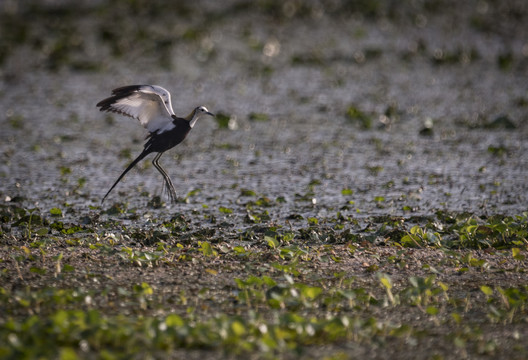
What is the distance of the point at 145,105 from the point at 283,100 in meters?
5.57

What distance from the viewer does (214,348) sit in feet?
13.9

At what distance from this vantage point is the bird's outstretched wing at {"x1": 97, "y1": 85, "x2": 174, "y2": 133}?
261 inches

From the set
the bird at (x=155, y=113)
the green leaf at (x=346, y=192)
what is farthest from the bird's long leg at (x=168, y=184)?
the green leaf at (x=346, y=192)

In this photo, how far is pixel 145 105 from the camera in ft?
22.9

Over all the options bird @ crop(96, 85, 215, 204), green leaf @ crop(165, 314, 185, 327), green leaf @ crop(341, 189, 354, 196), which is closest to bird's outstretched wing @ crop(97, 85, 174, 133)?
bird @ crop(96, 85, 215, 204)

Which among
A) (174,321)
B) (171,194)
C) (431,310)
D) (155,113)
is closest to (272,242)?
(431,310)

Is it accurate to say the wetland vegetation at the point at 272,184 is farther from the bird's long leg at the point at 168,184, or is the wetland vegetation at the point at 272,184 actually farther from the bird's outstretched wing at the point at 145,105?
the bird's outstretched wing at the point at 145,105

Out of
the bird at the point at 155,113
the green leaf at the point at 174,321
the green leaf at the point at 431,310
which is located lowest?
the green leaf at the point at 431,310

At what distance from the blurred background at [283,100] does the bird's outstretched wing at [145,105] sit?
858 millimetres

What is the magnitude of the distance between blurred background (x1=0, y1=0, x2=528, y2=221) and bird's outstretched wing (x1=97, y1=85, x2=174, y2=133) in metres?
0.86

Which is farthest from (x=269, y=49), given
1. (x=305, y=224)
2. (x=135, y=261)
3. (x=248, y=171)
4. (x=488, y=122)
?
(x=135, y=261)

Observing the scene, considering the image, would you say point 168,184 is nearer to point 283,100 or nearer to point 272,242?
point 272,242

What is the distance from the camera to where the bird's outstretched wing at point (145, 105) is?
664 cm

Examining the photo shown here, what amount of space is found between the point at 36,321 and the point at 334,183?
461 cm
